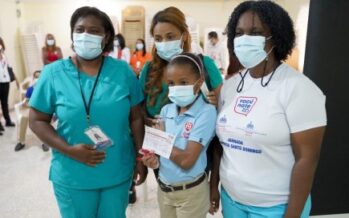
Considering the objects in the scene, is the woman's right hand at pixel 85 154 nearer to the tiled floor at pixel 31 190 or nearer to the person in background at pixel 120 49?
the tiled floor at pixel 31 190

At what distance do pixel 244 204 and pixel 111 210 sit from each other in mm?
655

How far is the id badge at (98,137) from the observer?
1.28 m

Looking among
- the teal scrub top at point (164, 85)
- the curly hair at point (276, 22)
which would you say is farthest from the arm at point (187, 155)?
the curly hair at point (276, 22)

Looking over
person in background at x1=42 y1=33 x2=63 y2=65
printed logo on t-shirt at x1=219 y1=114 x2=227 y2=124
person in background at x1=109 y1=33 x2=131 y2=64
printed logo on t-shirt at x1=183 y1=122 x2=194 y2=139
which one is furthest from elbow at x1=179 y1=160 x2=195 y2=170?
person in background at x1=42 y1=33 x2=63 y2=65

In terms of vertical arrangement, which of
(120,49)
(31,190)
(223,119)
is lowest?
(31,190)

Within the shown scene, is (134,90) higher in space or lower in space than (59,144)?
higher

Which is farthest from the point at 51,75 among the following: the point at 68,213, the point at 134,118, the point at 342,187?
the point at 342,187

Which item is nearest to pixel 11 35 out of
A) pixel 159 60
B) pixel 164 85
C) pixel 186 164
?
pixel 159 60

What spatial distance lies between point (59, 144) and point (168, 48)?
71cm

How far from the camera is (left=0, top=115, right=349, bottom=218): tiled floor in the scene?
2562 millimetres

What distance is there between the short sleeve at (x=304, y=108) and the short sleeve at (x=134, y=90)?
2.34 feet

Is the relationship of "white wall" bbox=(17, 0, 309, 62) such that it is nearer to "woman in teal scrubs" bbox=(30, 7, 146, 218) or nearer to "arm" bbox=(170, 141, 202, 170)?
"woman in teal scrubs" bbox=(30, 7, 146, 218)

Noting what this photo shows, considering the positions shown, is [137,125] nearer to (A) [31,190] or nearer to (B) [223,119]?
(B) [223,119]

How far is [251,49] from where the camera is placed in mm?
1113
